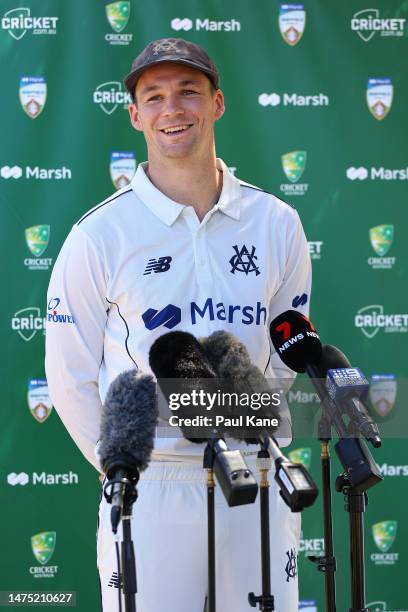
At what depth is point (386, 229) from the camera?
3.83 m

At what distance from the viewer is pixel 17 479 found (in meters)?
3.69

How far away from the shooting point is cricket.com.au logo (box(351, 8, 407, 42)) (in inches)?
149

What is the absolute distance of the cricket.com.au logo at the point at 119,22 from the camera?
368 centimetres

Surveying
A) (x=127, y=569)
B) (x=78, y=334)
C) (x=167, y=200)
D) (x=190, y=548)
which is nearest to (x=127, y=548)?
(x=127, y=569)

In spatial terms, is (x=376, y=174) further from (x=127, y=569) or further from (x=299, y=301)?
(x=127, y=569)

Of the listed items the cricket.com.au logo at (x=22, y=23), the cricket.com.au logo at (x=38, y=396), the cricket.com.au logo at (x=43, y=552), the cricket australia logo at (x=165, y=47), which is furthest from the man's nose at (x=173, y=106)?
the cricket.com.au logo at (x=43, y=552)

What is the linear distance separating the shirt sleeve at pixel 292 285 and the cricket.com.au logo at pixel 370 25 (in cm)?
165

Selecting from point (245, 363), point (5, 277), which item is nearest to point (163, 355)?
point (245, 363)

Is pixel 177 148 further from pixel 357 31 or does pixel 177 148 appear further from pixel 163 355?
pixel 357 31

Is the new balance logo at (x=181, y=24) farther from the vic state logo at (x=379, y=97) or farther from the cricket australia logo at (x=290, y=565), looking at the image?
the cricket australia logo at (x=290, y=565)

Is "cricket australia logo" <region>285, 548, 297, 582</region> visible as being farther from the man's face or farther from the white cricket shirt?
the man's face

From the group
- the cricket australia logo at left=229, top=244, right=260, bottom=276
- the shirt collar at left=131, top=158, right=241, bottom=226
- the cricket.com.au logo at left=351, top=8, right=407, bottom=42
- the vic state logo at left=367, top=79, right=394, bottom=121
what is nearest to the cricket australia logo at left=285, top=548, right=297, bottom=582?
the cricket australia logo at left=229, top=244, right=260, bottom=276

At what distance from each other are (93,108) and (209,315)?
70.1 inches

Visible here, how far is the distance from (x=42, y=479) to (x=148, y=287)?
1734mm
